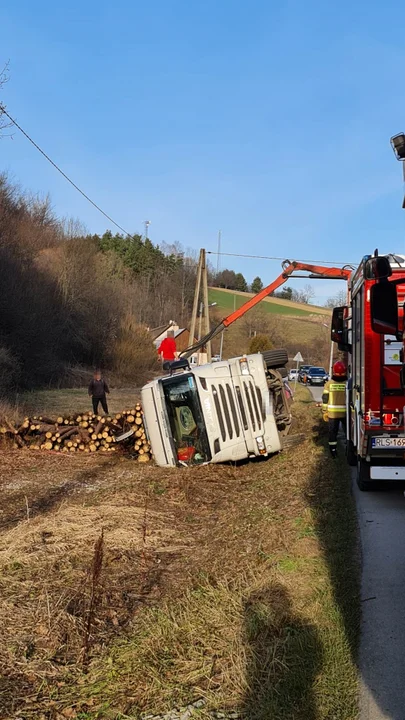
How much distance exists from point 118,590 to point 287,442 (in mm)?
8884

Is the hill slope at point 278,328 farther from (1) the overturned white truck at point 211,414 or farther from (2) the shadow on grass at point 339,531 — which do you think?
(2) the shadow on grass at point 339,531

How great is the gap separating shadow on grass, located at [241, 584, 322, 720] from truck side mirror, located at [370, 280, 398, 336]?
216 cm

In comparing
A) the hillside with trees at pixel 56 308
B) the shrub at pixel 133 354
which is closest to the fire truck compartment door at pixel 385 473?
the hillside with trees at pixel 56 308

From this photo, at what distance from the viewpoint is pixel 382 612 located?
523cm

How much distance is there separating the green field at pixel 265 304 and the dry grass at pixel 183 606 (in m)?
70.3

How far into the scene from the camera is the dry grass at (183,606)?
4047 millimetres

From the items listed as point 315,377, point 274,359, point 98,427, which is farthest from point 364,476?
point 315,377

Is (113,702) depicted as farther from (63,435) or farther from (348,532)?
(63,435)

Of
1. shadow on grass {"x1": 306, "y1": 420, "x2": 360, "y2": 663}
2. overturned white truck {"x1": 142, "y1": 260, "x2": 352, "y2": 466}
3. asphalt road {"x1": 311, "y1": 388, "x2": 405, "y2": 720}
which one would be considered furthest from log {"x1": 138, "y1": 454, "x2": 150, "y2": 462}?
asphalt road {"x1": 311, "y1": 388, "x2": 405, "y2": 720}

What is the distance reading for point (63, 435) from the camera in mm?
15180

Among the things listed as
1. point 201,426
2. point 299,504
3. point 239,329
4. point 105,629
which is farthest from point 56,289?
point 239,329

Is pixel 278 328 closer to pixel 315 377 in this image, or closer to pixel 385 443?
pixel 315 377

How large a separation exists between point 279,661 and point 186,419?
27.4 ft

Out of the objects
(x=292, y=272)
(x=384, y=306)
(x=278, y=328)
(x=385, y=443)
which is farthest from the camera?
(x=278, y=328)
